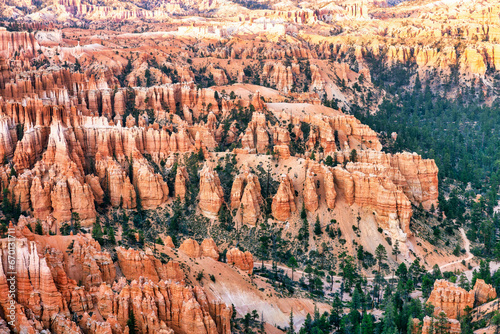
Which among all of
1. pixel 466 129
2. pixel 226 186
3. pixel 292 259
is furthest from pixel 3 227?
pixel 466 129

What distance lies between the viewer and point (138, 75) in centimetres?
15800

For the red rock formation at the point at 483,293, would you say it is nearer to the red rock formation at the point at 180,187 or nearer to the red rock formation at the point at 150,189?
the red rock formation at the point at 180,187

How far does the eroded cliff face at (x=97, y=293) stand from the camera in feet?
193

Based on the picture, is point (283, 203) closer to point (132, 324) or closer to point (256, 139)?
point (256, 139)

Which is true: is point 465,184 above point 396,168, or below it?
below

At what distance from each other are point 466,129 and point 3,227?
411 ft

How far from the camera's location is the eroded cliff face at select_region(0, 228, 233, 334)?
58.9 m

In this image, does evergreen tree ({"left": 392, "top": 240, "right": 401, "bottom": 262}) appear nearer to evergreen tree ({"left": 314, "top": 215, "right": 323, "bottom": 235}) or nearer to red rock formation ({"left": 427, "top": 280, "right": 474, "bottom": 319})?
evergreen tree ({"left": 314, "top": 215, "right": 323, "bottom": 235})

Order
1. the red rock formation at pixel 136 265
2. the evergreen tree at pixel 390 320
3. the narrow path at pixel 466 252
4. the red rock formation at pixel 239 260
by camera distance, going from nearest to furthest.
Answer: the red rock formation at pixel 136 265, the evergreen tree at pixel 390 320, the red rock formation at pixel 239 260, the narrow path at pixel 466 252

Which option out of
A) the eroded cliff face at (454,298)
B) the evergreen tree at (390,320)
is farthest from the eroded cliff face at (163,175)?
the evergreen tree at (390,320)

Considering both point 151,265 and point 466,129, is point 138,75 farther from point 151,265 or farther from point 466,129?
point 151,265

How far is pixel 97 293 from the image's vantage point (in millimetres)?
63188

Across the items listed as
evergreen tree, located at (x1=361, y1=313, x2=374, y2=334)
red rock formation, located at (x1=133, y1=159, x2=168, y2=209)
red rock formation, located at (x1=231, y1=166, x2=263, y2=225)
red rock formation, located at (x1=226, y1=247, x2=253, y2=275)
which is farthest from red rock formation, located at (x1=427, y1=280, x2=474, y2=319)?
red rock formation, located at (x1=133, y1=159, x2=168, y2=209)

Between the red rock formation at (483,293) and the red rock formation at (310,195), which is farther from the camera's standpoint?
the red rock formation at (310,195)
